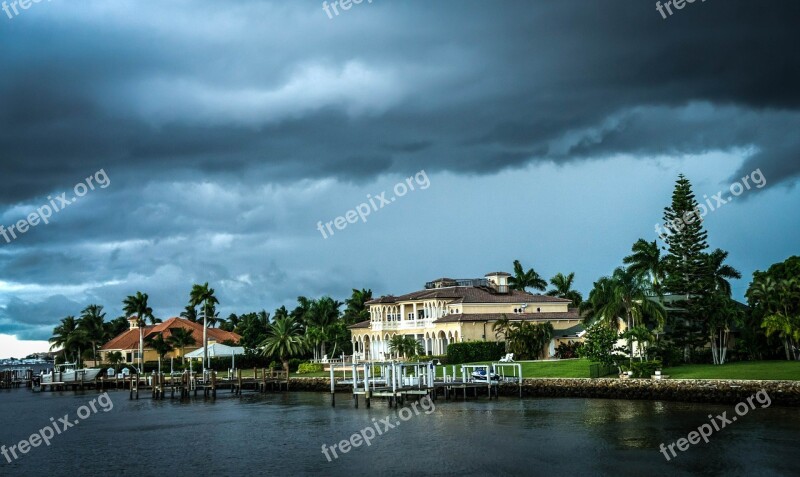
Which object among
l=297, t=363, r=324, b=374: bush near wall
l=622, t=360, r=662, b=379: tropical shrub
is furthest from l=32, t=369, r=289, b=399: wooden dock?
l=622, t=360, r=662, b=379: tropical shrub

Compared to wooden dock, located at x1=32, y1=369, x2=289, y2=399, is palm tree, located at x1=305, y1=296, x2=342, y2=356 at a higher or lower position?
higher

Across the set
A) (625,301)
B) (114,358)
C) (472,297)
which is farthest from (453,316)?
(114,358)

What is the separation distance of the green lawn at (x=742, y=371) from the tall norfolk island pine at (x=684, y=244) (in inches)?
325

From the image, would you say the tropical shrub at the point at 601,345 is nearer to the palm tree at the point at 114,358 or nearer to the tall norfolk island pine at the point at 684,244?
the tall norfolk island pine at the point at 684,244

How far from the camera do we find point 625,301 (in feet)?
213

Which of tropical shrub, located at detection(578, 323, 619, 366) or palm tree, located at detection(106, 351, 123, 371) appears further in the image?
palm tree, located at detection(106, 351, 123, 371)

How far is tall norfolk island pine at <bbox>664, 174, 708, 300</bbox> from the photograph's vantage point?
233 feet

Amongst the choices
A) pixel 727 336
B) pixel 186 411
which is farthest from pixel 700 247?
pixel 186 411

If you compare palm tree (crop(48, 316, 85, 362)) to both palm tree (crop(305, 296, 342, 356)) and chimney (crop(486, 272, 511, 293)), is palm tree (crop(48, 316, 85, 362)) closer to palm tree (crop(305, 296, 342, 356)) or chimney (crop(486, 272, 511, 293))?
palm tree (crop(305, 296, 342, 356))

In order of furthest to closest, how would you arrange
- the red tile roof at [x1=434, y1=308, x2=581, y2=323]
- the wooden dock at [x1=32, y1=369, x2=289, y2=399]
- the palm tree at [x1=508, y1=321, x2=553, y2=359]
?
1. the red tile roof at [x1=434, y1=308, x2=581, y2=323]
2. the wooden dock at [x1=32, y1=369, x2=289, y2=399]
3. the palm tree at [x1=508, y1=321, x2=553, y2=359]

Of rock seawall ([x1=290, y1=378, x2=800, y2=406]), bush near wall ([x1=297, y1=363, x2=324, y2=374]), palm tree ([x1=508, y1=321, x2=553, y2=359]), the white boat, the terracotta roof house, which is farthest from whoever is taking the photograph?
the terracotta roof house

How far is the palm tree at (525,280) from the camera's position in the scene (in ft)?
364

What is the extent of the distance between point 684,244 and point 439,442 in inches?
1598

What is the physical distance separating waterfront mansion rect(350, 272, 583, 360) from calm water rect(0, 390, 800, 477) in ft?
73.7
